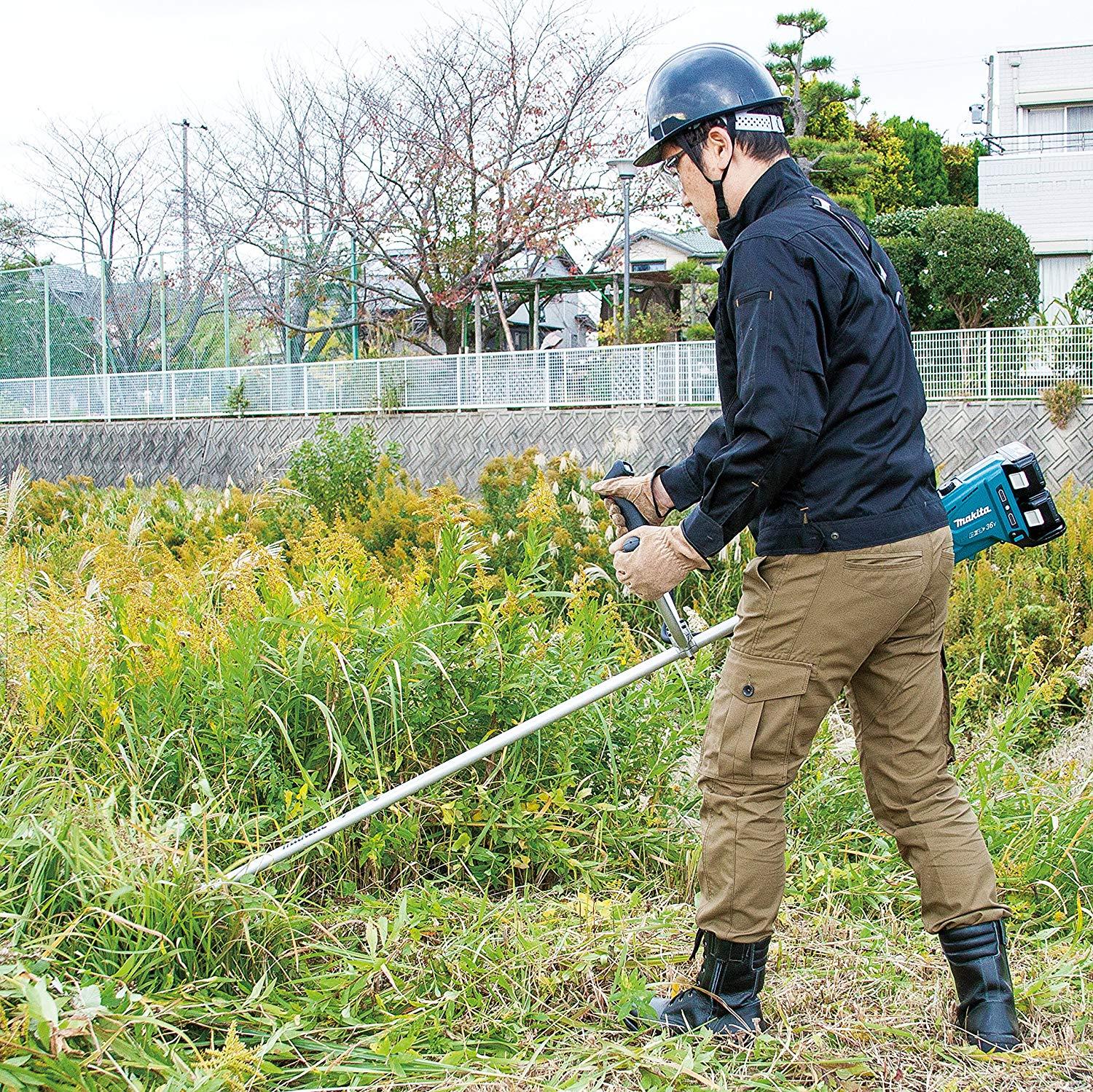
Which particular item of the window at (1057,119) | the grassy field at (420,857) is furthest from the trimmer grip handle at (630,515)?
the window at (1057,119)

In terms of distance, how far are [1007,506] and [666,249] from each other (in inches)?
1449

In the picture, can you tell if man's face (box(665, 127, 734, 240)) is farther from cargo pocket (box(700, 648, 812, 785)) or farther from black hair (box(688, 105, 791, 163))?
cargo pocket (box(700, 648, 812, 785))

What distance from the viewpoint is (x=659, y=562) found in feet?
8.19

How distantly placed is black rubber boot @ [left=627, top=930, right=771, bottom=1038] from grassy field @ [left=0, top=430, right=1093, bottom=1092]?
57mm

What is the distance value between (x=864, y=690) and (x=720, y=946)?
63 cm

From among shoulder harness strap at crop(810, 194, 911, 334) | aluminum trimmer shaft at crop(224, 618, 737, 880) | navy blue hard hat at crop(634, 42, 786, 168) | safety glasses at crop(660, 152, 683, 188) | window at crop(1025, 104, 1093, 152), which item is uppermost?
window at crop(1025, 104, 1093, 152)

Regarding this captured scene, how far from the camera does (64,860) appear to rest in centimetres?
266

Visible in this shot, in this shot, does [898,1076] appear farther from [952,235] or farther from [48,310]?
[48,310]

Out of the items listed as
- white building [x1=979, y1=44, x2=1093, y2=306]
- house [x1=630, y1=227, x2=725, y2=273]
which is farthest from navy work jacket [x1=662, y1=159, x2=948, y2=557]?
house [x1=630, y1=227, x2=725, y2=273]

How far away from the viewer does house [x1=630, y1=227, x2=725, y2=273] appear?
34.7 m

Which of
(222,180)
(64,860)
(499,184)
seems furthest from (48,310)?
(64,860)

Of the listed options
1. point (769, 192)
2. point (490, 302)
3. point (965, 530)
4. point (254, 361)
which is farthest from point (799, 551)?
point (490, 302)

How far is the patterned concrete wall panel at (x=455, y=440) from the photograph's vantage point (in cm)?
1248

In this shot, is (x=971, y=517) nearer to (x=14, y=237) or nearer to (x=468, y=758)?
(x=468, y=758)
